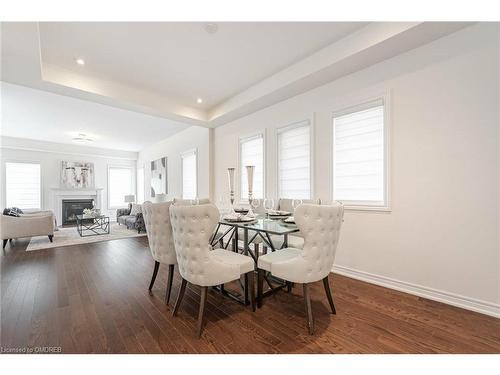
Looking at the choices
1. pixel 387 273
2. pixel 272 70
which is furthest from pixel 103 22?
pixel 387 273

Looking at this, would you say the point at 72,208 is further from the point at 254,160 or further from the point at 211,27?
the point at 211,27

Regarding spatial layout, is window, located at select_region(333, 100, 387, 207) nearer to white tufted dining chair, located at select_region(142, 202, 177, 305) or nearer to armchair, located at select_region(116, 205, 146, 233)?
white tufted dining chair, located at select_region(142, 202, 177, 305)

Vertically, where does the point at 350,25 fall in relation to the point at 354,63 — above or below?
above

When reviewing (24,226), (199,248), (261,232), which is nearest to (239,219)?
(261,232)

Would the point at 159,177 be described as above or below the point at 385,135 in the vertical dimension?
below

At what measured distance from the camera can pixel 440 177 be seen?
88.7 inches

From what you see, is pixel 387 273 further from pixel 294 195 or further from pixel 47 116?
pixel 47 116

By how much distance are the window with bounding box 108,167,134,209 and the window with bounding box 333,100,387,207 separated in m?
8.97

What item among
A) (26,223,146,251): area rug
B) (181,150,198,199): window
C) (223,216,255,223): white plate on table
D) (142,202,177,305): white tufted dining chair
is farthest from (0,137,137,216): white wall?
(223,216,255,223): white plate on table

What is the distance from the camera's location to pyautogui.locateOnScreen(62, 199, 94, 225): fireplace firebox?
7.74 m

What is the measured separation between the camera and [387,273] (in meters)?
2.62

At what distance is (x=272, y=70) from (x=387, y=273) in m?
3.18

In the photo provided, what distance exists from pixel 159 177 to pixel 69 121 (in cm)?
292
